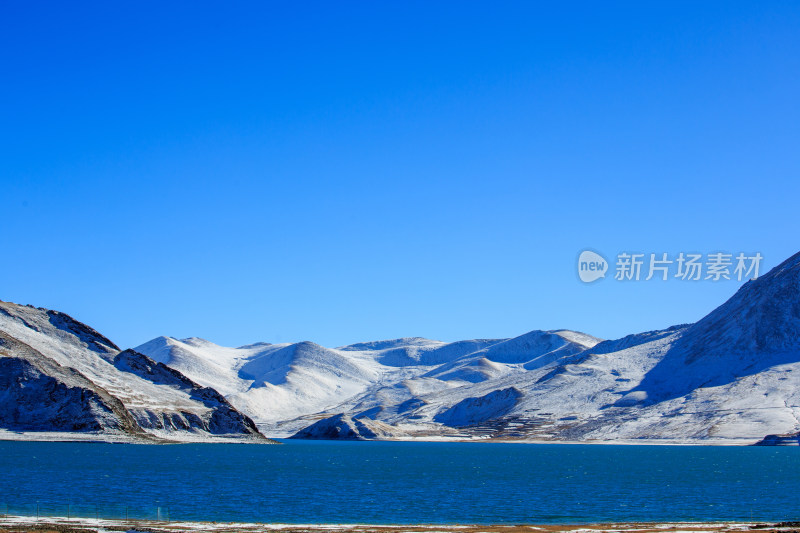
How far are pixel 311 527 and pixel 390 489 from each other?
40.1 m

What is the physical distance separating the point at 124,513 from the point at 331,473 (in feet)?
192

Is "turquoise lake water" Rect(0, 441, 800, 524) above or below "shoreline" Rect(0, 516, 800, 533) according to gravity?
below

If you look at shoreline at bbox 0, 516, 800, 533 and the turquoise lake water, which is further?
the turquoise lake water

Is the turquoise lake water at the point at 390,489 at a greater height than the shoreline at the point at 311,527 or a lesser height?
lesser

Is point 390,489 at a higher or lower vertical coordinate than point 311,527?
lower

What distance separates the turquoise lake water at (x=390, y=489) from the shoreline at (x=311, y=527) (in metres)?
6.51

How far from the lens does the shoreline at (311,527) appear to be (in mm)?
53844

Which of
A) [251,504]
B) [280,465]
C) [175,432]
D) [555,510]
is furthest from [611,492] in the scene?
[175,432]

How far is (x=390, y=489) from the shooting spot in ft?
317

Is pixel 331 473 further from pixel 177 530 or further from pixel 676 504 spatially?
pixel 177 530

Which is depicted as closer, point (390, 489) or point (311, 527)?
point (311, 527)

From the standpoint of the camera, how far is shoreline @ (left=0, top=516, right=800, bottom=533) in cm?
5384

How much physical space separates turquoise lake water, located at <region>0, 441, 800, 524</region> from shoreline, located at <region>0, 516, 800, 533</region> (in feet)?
21.4

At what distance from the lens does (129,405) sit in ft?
651
